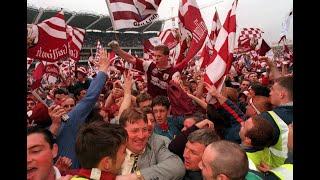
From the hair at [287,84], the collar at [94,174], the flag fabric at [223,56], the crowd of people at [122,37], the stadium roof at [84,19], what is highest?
the stadium roof at [84,19]

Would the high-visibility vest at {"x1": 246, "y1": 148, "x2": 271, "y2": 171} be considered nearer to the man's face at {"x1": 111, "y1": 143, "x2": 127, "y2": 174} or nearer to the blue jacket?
the man's face at {"x1": 111, "y1": 143, "x2": 127, "y2": 174}

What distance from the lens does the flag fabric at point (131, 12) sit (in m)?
5.78

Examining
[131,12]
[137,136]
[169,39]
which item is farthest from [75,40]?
[137,136]

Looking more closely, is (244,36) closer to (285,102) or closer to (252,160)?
(285,102)

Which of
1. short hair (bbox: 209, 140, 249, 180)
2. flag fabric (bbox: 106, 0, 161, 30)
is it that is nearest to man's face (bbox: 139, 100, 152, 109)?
flag fabric (bbox: 106, 0, 161, 30)

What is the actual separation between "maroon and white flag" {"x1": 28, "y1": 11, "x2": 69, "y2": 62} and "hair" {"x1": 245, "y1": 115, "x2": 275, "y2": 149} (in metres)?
3.35

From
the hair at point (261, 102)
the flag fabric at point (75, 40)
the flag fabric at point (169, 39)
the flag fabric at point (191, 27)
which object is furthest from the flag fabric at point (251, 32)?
the hair at point (261, 102)

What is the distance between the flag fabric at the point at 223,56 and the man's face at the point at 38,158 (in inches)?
90.6

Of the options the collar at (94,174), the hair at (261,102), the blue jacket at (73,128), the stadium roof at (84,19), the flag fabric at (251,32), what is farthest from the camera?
the stadium roof at (84,19)

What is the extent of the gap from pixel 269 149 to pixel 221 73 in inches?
52.5

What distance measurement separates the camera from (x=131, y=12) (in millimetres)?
5836

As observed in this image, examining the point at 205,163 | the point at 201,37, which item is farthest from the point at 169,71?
the point at 205,163

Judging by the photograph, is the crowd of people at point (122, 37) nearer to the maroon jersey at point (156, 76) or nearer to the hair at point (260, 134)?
the maroon jersey at point (156, 76)

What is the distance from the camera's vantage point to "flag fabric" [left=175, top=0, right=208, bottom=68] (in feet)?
19.5
